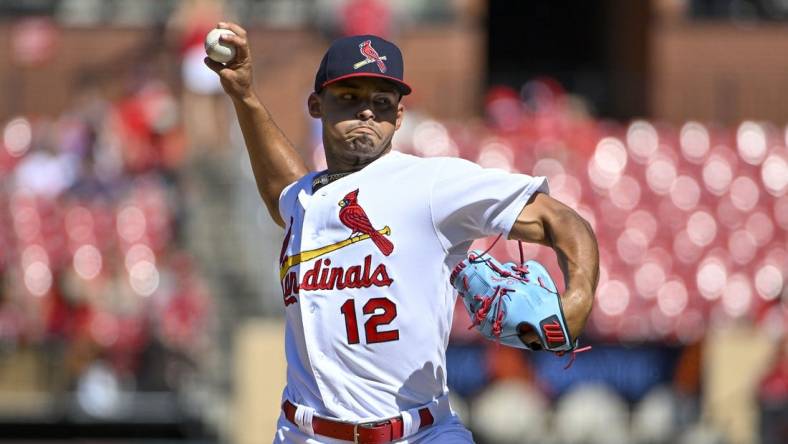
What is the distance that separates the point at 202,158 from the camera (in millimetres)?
11375

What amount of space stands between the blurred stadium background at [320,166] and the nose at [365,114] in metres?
6.24

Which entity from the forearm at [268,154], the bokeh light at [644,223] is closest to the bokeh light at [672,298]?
the bokeh light at [644,223]

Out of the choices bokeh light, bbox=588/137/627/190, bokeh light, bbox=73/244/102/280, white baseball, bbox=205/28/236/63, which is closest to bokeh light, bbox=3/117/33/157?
bokeh light, bbox=73/244/102/280

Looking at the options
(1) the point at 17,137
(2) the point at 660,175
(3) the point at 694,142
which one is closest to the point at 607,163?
(2) the point at 660,175

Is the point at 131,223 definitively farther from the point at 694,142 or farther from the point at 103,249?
the point at 694,142

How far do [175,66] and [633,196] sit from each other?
4.98 meters

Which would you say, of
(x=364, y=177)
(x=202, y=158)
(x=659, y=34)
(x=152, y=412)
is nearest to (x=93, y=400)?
(x=152, y=412)

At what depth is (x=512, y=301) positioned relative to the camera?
3238 mm

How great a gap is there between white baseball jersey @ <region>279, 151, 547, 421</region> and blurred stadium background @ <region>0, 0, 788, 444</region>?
617cm

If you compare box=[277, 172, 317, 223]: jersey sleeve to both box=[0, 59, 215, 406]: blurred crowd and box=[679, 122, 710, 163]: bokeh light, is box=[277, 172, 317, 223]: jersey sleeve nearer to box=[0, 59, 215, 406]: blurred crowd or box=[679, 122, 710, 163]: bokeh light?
box=[0, 59, 215, 406]: blurred crowd

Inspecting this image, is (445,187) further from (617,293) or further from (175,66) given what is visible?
(175,66)

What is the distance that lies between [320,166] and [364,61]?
24.3 ft

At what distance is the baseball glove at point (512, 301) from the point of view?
10.5 ft

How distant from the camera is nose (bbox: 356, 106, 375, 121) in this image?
3586 millimetres
